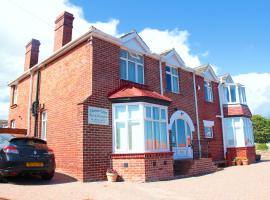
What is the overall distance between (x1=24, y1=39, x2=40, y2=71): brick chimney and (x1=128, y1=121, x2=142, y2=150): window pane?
9330mm

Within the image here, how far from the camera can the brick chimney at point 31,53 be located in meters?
17.3

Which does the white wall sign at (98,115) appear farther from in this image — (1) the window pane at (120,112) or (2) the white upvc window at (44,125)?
(2) the white upvc window at (44,125)

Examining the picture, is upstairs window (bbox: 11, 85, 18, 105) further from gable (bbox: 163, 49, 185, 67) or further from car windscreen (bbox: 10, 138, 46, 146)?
gable (bbox: 163, 49, 185, 67)

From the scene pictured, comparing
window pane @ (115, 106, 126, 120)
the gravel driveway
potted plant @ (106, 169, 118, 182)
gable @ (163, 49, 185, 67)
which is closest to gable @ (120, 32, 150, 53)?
gable @ (163, 49, 185, 67)

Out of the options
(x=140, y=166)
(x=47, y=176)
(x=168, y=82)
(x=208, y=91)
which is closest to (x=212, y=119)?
(x=208, y=91)

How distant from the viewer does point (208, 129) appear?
17969 mm

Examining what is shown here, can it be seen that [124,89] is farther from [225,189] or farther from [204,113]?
[204,113]

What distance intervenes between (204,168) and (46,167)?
824cm

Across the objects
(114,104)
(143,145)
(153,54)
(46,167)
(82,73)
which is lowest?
(46,167)

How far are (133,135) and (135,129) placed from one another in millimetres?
267

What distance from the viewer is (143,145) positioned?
35.9ft

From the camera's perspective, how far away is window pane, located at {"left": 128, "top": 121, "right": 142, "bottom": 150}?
36.6 feet

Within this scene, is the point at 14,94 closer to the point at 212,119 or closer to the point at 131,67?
the point at 131,67

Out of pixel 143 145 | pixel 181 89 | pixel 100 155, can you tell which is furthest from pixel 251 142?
pixel 100 155
